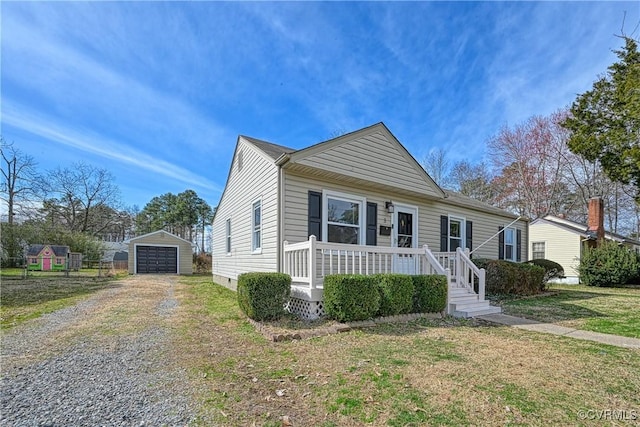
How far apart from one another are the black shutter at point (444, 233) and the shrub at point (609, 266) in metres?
10.5

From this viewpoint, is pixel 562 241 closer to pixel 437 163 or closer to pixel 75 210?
pixel 437 163

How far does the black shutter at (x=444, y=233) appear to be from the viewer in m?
11.2

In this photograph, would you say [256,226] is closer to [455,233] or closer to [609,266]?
[455,233]

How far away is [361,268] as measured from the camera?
7.00 metres

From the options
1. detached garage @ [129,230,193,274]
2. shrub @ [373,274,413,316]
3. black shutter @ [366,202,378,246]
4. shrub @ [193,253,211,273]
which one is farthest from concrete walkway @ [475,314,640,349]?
shrub @ [193,253,211,273]

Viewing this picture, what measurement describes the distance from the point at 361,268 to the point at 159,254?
63.3ft

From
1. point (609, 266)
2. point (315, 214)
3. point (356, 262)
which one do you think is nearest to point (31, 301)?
point (315, 214)

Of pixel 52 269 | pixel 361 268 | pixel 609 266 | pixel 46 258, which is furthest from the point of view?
pixel 52 269

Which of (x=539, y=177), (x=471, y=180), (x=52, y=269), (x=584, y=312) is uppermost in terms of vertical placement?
(x=471, y=180)

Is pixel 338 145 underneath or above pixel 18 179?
underneath

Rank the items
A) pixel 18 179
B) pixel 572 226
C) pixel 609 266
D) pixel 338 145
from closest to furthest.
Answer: pixel 338 145
pixel 609 266
pixel 572 226
pixel 18 179

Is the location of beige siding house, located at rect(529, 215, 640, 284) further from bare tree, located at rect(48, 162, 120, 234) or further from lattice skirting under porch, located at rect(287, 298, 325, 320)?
bare tree, located at rect(48, 162, 120, 234)

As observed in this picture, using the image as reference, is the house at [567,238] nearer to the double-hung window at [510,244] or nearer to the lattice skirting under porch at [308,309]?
the double-hung window at [510,244]

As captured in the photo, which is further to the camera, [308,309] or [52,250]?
[52,250]
